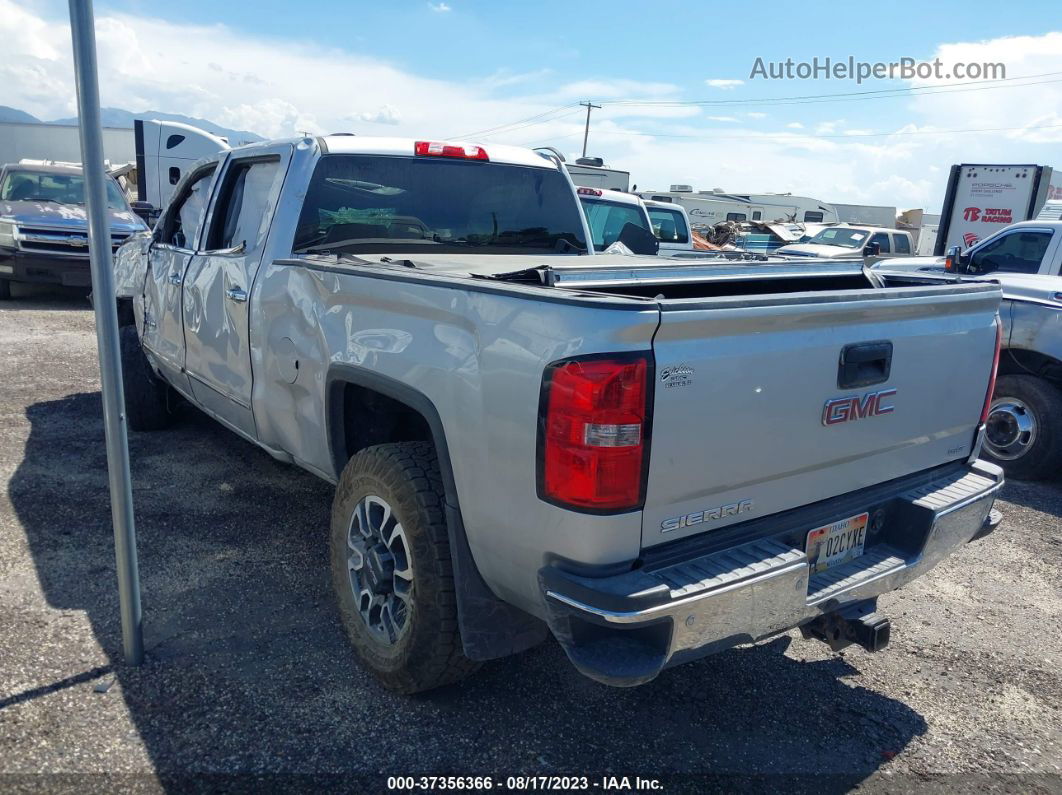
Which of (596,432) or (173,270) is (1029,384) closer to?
(596,432)

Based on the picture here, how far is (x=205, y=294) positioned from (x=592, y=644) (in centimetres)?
317

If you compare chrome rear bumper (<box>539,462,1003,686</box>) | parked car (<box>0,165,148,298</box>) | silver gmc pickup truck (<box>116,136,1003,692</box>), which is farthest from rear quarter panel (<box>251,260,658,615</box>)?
parked car (<box>0,165,148,298</box>)

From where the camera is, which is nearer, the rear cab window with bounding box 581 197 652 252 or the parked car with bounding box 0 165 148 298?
the rear cab window with bounding box 581 197 652 252

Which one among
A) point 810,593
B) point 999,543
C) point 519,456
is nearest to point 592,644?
point 519,456

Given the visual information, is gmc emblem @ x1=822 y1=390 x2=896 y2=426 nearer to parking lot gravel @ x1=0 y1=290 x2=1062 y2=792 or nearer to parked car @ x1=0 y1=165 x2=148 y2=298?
parking lot gravel @ x1=0 y1=290 x2=1062 y2=792

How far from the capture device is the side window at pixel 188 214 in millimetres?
4938

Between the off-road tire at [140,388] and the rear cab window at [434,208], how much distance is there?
8.80ft

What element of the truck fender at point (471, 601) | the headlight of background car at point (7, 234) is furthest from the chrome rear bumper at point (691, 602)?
the headlight of background car at point (7, 234)

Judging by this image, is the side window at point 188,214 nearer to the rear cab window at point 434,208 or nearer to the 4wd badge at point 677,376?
the rear cab window at point 434,208

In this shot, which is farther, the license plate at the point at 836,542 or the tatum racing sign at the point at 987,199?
the tatum racing sign at the point at 987,199

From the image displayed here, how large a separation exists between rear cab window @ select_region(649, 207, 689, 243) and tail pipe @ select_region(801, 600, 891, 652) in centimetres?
1064

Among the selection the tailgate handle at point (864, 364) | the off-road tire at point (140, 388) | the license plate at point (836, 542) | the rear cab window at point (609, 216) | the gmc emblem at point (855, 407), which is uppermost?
the rear cab window at point (609, 216)

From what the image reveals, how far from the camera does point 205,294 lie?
4500 millimetres

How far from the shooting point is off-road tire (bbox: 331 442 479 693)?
274 centimetres
